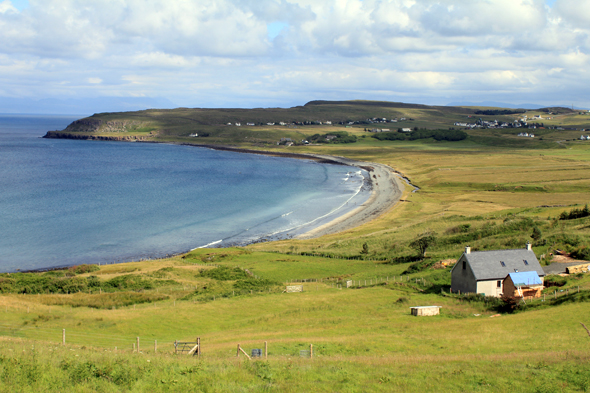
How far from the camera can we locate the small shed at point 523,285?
1286 inches

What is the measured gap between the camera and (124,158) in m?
173

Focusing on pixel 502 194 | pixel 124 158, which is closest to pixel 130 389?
pixel 502 194

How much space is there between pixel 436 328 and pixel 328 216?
2264 inches

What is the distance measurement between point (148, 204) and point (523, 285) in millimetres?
74525

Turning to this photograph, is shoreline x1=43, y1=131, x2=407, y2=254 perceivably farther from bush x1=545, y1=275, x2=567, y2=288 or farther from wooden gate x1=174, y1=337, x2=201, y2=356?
wooden gate x1=174, y1=337, x2=201, y2=356

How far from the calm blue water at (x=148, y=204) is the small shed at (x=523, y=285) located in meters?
40.8

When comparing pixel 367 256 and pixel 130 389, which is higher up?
pixel 130 389

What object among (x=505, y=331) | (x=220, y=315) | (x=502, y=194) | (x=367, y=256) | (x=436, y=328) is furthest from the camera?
(x=502, y=194)

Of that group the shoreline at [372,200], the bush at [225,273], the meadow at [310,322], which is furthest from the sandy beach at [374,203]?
the bush at [225,273]

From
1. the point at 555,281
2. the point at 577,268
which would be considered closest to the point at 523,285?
the point at 555,281

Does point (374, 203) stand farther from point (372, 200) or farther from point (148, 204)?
point (148, 204)

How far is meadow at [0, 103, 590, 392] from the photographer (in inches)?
617

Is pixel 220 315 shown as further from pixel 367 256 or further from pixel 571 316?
pixel 367 256

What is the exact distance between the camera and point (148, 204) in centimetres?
9238
